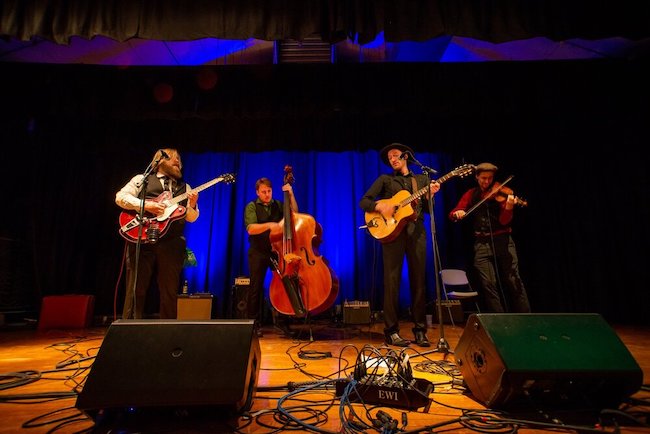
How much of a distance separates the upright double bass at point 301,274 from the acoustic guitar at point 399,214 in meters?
0.73

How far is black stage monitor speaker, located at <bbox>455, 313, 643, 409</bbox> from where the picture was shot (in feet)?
5.22

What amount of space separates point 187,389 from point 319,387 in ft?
3.08

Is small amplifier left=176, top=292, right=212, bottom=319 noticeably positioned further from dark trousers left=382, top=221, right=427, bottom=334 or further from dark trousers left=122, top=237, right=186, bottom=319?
dark trousers left=382, top=221, right=427, bottom=334

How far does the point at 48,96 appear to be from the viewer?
17.1 feet

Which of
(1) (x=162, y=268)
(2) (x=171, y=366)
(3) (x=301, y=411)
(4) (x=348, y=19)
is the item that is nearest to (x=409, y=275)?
(3) (x=301, y=411)

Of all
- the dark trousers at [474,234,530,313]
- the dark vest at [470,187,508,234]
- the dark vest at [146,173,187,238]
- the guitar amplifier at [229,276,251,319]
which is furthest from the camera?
the guitar amplifier at [229,276,251,319]

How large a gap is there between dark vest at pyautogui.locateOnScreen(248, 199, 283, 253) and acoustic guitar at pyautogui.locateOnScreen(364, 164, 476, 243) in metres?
1.46

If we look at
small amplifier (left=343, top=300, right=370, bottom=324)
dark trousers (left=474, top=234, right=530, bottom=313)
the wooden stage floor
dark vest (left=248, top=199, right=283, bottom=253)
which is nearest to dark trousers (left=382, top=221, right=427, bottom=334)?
the wooden stage floor

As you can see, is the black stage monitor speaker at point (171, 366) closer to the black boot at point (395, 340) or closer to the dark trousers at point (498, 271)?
the black boot at point (395, 340)

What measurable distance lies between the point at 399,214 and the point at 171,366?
2635 millimetres

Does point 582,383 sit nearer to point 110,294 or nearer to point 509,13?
point 509,13

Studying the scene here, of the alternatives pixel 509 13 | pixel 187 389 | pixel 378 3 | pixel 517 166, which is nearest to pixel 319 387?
pixel 187 389

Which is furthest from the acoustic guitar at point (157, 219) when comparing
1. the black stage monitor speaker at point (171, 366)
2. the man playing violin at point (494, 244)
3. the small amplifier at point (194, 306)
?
the man playing violin at point (494, 244)

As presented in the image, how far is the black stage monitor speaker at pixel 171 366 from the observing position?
1470 millimetres
